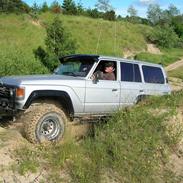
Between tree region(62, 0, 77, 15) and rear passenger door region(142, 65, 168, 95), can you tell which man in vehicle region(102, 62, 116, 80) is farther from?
tree region(62, 0, 77, 15)

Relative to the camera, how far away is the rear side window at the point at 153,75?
1265 centimetres

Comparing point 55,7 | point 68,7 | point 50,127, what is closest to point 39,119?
point 50,127

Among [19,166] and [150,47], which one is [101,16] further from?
[19,166]

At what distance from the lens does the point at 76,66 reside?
11.4m

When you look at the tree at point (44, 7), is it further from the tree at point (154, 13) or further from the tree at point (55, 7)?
the tree at point (154, 13)

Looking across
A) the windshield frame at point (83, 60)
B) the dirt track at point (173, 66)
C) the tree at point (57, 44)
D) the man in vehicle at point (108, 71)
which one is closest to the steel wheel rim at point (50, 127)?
the windshield frame at point (83, 60)

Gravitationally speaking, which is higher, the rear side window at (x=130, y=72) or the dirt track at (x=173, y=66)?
the rear side window at (x=130, y=72)

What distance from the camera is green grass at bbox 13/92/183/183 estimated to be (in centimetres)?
861

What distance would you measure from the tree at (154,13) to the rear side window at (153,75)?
7800 centimetres

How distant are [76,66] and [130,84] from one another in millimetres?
1427

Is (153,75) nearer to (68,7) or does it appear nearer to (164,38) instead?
(164,38)

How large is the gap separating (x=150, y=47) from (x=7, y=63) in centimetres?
4361

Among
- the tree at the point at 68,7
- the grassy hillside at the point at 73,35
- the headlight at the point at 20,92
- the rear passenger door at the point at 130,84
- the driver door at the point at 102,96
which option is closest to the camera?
the headlight at the point at 20,92

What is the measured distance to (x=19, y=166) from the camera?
27.0 feet
